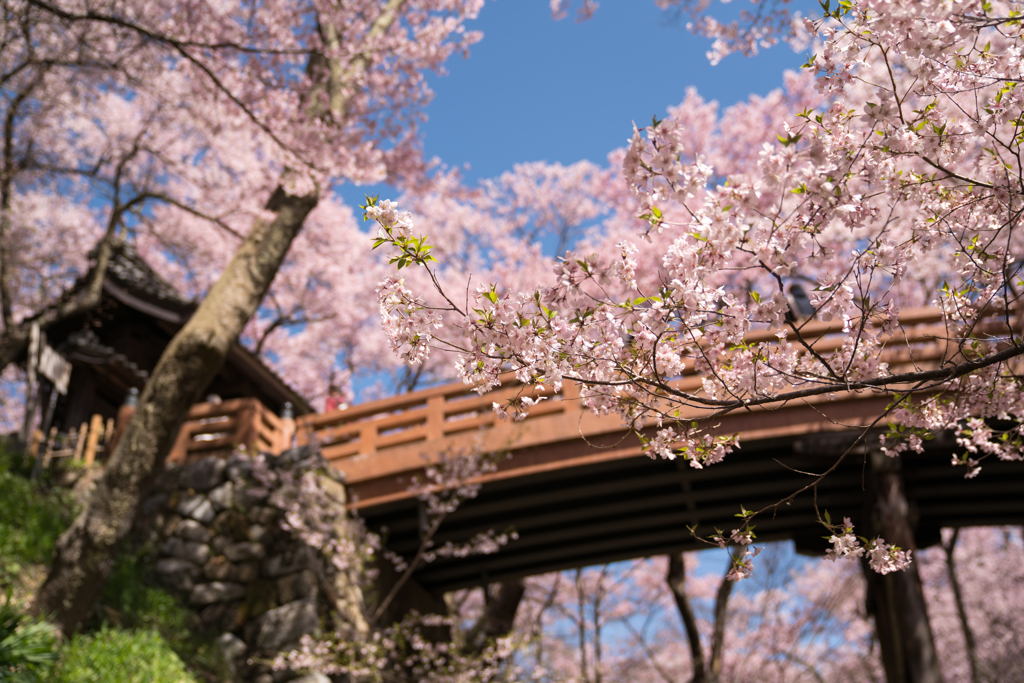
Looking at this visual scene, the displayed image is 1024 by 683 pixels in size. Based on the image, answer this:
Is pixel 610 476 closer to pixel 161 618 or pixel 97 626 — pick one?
pixel 161 618

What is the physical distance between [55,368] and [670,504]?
9789 millimetres

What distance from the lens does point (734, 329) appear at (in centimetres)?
288

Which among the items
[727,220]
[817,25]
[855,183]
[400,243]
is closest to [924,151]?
→ [855,183]

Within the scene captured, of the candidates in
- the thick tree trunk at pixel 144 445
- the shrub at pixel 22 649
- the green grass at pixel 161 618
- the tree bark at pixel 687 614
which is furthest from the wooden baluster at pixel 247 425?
the tree bark at pixel 687 614

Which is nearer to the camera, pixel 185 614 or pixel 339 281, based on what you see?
pixel 185 614

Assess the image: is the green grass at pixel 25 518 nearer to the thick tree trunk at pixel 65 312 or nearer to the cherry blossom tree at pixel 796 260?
the thick tree trunk at pixel 65 312

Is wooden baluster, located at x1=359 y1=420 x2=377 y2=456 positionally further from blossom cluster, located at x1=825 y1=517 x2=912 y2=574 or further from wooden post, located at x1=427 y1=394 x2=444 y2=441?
blossom cluster, located at x1=825 y1=517 x2=912 y2=574

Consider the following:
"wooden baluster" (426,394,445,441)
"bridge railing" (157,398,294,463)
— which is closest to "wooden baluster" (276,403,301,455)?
"bridge railing" (157,398,294,463)

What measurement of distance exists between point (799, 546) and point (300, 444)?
6778mm

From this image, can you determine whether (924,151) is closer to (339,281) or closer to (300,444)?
(300,444)

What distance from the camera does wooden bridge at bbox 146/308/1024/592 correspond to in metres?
8.10

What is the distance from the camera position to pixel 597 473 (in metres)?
9.12

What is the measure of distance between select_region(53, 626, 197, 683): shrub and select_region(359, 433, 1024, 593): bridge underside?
282 cm

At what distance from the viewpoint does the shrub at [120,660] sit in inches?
243
